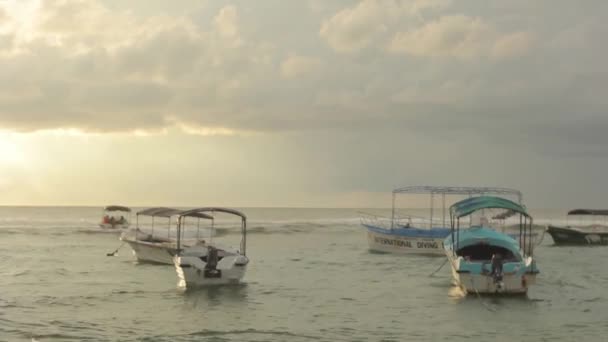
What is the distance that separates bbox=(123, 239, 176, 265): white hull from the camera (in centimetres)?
3262

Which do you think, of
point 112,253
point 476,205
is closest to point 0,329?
point 476,205

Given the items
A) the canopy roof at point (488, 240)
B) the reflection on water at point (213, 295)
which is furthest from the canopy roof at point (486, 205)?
Answer: the reflection on water at point (213, 295)

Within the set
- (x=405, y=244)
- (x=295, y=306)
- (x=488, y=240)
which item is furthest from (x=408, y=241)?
(x=295, y=306)

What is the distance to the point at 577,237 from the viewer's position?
50.4m

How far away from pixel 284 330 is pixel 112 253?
82.9ft

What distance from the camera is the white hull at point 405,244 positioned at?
38688mm

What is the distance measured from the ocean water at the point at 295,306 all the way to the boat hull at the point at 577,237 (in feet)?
51.0

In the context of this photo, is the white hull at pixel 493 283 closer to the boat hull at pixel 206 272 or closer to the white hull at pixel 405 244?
the boat hull at pixel 206 272

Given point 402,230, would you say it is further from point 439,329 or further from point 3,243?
point 3,243

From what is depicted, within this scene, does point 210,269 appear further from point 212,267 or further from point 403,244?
point 403,244

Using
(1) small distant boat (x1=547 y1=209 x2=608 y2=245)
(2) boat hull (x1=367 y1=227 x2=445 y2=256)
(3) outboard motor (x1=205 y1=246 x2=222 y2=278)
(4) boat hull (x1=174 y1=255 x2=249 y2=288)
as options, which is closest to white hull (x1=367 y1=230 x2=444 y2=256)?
(2) boat hull (x1=367 y1=227 x2=445 y2=256)

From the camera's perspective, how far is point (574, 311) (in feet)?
69.1

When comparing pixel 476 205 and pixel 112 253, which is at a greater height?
pixel 476 205

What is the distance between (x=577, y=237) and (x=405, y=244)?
17.4 metres
